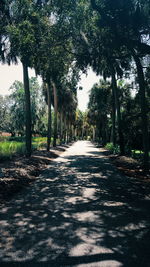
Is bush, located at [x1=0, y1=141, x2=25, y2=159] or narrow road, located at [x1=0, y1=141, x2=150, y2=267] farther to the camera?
bush, located at [x1=0, y1=141, x2=25, y2=159]

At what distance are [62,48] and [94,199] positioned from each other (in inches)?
384

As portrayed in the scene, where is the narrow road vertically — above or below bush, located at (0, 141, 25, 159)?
below

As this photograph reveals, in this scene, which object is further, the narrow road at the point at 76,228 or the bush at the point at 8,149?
the bush at the point at 8,149

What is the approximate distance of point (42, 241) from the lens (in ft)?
14.2

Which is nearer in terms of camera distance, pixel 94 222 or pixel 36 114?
pixel 94 222

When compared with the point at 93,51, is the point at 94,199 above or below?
below

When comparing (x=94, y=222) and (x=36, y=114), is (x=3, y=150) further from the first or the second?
(x=36, y=114)

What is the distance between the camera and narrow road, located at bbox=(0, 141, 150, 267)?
3.75 metres

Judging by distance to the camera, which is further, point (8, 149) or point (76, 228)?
point (8, 149)

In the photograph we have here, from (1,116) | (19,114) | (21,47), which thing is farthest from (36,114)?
(21,47)

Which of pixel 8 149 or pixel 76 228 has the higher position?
pixel 8 149

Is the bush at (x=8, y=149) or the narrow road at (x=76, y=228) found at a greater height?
the bush at (x=8, y=149)

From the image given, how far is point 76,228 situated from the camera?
4984 millimetres

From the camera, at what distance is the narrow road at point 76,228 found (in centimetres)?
375
